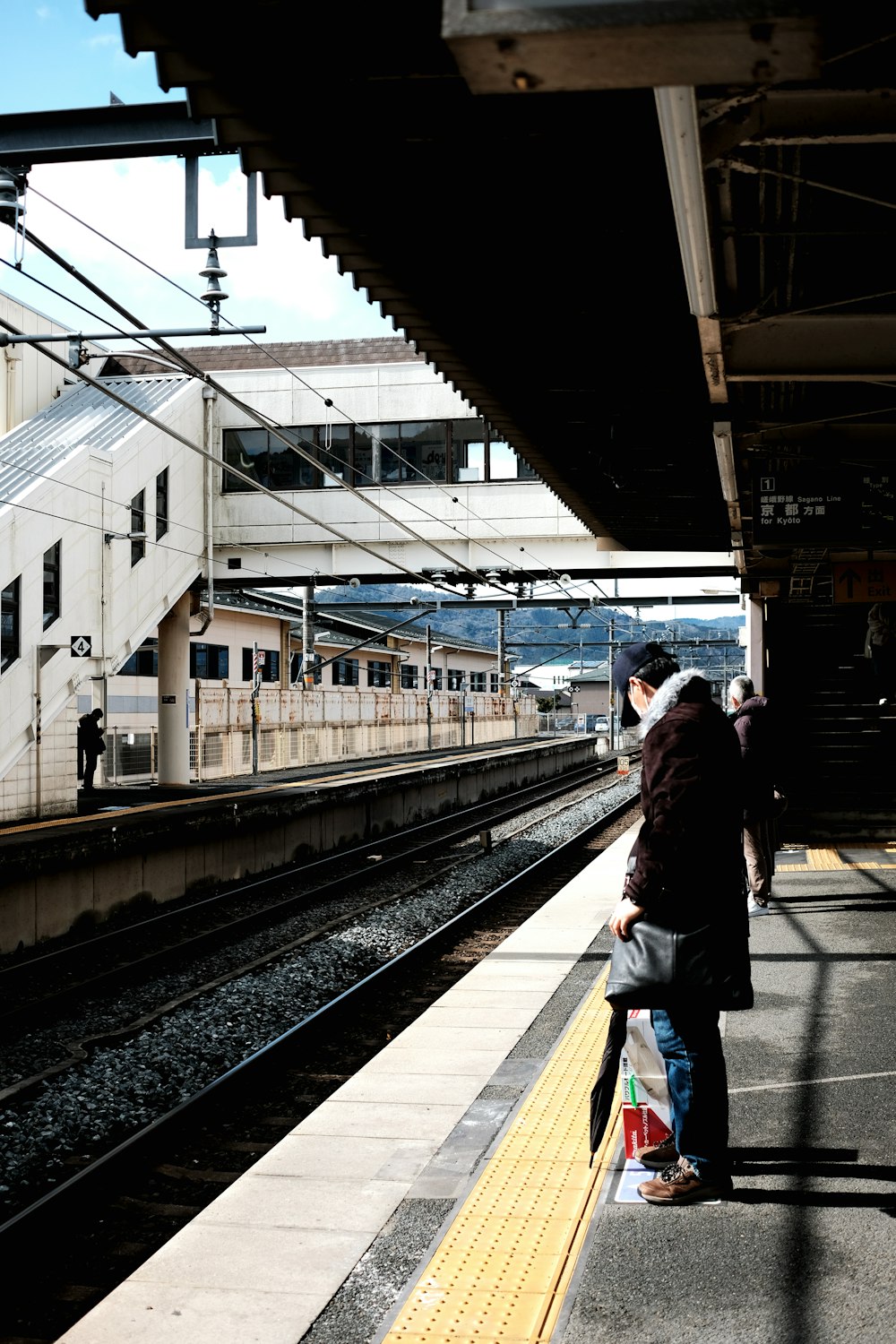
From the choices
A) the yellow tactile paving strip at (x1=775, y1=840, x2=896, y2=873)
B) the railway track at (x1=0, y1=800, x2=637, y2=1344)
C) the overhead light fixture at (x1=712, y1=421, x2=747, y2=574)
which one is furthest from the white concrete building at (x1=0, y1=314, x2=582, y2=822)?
the railway track at (x1=0, y1=800, x2=637, y2=1344)

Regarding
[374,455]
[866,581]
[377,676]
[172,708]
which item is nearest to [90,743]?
[172,708]

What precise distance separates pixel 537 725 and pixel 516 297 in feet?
211

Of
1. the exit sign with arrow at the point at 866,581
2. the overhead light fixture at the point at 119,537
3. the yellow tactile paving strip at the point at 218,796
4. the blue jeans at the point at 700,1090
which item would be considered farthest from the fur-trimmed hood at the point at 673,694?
the overhead light fixture at the point at 119,537

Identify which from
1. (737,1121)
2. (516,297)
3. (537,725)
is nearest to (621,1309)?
(737,1121)

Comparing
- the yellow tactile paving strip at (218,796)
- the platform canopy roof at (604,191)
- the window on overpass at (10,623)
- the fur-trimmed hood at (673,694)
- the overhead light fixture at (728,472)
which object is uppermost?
the platform canopy roof at (604,191)

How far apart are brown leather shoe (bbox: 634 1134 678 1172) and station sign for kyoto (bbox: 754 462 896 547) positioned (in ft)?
23.2

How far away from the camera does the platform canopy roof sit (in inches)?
88.7

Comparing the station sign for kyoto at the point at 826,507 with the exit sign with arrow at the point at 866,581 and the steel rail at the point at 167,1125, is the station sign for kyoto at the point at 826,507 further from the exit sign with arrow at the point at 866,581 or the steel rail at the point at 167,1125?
the steel rail at the point at 167,1125

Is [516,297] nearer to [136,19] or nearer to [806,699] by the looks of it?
[136,19]

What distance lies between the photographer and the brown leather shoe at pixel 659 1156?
14.1ft

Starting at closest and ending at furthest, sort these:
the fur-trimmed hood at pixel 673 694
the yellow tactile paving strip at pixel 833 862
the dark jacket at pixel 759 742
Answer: the fur-trimmed hood at pixel 673 694, the dark jacket at pixel 759 742, the yellow tactile paving strip at pixel 833 862

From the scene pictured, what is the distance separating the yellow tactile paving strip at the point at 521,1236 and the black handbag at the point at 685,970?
0.73 meters

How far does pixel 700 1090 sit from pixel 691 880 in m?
0.66

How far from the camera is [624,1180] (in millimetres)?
4301
